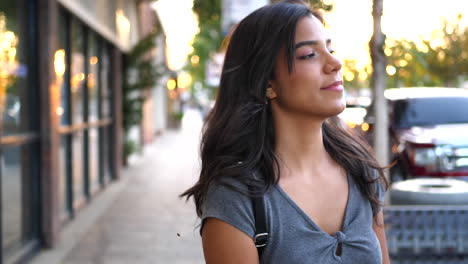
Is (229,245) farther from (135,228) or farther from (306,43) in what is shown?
(135,228)

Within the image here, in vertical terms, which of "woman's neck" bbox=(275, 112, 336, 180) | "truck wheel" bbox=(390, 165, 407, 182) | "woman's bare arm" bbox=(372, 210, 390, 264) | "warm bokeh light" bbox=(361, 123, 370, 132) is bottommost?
"truck wheel" bbox=(390, 165, 407, 182)

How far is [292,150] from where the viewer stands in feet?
6.75

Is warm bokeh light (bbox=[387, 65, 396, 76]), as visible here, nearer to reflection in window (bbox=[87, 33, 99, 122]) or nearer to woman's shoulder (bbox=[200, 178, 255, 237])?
woman's shoulder (bbox=[200, 178, 255, 237])

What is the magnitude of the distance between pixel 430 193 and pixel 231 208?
2.86 meters

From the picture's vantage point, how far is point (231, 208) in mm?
1848

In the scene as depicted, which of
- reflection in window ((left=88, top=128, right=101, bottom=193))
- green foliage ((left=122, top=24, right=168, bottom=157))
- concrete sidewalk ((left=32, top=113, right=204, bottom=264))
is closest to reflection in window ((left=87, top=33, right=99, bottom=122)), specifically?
reflection in window ((left=88, top=128, right=101, bottom=193))

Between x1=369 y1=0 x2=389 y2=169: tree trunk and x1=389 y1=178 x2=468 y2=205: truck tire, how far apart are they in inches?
53.0

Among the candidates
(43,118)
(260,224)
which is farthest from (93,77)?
(260,224)

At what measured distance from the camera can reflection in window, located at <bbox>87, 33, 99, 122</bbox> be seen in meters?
11.9

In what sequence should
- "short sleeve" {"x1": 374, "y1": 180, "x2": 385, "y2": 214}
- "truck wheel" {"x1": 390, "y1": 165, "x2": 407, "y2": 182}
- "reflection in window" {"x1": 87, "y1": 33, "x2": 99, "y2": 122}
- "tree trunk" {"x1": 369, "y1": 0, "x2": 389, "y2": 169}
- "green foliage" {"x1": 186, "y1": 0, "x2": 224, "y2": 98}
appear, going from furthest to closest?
"green foliage" {"x1": 186, "y1": 0, "x2": 224, "y2": 98}, "reflection in window" {"x1": 87, "y1": 33, "x2": 99, "y2": 122}, "truck wheel" {"x1": 390, "y1": 165, "x2": 407, "y2": 182}, "tree trunk" {"x1": 369, "y1": 0, "x2": 389, "y2": 169}, "short sleeve" {"x1": 374, "y1": 180, "x2": 385, "y2": 214}

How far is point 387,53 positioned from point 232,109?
14.7 feet

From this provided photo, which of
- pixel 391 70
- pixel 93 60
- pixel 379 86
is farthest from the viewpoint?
pixel 93 60

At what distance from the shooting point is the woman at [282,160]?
1.88m

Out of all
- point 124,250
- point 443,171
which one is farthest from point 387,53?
point 124,250
